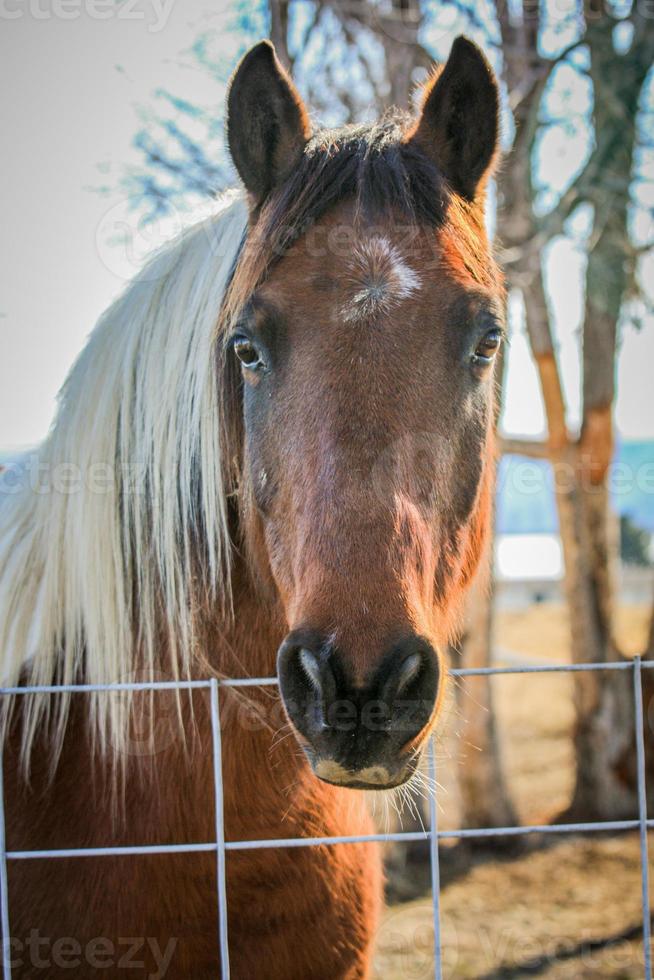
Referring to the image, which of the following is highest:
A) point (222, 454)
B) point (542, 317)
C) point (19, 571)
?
point (542, 317)

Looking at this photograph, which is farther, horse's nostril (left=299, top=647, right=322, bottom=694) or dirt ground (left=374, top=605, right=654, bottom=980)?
dirt ground (left=374, top=605, right=654, bottom=980)

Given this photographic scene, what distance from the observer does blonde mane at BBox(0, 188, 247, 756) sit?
7.63 ft

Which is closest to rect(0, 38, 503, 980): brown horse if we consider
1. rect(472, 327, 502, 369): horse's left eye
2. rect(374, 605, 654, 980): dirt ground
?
rect(472, 327, 502, 369): horse's left eye

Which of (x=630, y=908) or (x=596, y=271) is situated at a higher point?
(x=596, y=271)

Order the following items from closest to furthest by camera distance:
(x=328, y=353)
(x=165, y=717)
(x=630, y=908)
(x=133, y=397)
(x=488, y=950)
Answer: (x=328, y=353) → (x=165, y=717) → (x=133, y=397) → (x=488, y=950) → (x=630, y=908)

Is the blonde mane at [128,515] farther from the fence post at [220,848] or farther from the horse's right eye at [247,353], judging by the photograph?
the fence post at [220,848]

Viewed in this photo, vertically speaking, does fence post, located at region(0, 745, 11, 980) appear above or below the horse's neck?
below

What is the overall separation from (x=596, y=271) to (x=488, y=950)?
559 centimetres

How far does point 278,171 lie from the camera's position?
235cm

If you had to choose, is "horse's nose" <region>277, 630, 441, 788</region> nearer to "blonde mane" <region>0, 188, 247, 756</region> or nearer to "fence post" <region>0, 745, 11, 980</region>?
"blonde mane" <region>0, 188, 247, 756</region>

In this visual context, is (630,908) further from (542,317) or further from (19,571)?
(19,571)

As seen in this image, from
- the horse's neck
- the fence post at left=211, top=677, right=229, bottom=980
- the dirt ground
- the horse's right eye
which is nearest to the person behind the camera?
the fence post at left=211, top=677, right=229, bottom=980

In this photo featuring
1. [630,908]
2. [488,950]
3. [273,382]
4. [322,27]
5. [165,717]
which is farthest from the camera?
[322,27]

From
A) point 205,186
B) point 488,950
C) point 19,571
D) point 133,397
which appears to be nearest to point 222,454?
point 133,397
